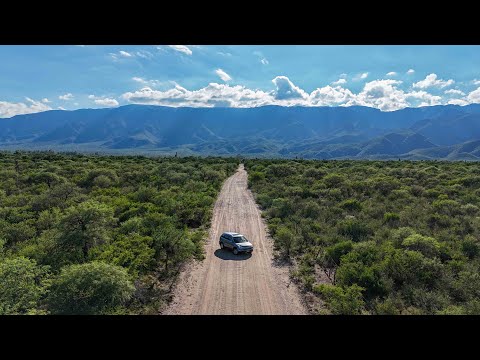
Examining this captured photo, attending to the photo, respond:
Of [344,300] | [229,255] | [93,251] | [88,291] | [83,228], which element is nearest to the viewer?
[88,291]

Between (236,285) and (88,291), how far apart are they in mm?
7547

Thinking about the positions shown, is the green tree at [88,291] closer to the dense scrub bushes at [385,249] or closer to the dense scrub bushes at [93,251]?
the dense scrub bushes at [93,251]

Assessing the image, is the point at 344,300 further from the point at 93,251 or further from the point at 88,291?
the point at 93,251

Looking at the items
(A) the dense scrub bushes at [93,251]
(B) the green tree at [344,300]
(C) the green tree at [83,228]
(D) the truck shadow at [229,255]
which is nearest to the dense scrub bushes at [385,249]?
(B) the green tree at [344,300]

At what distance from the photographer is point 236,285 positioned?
16.2 meters

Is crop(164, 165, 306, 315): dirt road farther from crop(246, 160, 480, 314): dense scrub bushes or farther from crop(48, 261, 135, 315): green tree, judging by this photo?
crop(48, 261, 135, 315): green tree

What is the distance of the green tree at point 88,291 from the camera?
12.0 m

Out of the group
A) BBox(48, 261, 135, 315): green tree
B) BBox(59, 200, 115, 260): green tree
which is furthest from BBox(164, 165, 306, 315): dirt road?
BBox(59, 200, 115, 260): green tree

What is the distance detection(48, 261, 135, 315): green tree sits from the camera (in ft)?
39.3

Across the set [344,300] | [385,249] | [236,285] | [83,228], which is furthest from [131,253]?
[385,249]
